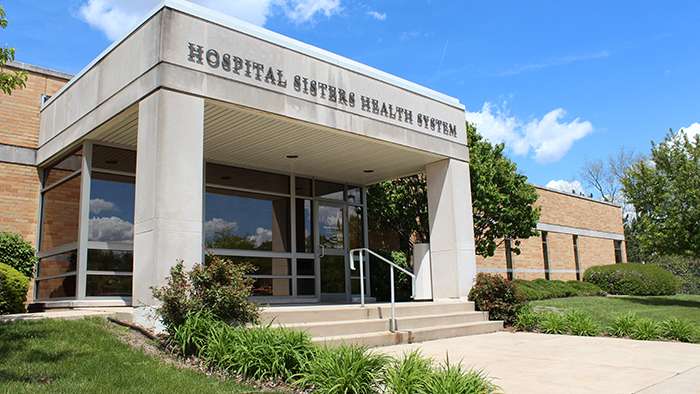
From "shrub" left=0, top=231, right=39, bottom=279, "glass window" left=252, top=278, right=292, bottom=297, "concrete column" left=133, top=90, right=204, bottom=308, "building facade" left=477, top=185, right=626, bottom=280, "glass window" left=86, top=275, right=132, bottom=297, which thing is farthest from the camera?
"building facade" left=477, top=185, right=626, bottom=280

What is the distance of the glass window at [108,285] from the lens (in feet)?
31.3

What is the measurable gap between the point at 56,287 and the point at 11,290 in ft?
3.43

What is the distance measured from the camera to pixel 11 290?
9203 mm

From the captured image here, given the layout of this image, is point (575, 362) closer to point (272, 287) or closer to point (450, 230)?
point (450, 230)

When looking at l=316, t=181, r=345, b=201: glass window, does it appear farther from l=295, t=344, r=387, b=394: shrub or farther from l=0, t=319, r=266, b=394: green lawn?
l=295, t=344, r=387, b=394: shrub

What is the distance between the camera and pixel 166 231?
23.3 feet

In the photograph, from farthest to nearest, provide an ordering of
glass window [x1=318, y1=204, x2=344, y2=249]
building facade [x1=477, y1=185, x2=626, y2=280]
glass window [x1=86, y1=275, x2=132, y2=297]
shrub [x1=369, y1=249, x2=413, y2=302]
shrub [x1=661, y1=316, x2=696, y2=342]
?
building facade [x1=477, y1=185, x2=626, y2=280] → shrub [x1=369, y1=249, x2=413, y2=302] → glass window [x1=318, y1=204, x2=344, y2=249] → glass window [x1=86, y1=275, x2=132, y2=297] → shrub [x1=661, y1=316, x2=696, y2=342]

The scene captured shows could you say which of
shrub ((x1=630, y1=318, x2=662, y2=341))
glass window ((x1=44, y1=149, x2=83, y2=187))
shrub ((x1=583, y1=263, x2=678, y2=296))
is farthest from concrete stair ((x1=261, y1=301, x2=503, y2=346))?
shrub ((x1=583, y1=263, x2=678, y2=296))

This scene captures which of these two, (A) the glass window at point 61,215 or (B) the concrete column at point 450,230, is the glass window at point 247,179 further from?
(B) the concrete column at point 450,230

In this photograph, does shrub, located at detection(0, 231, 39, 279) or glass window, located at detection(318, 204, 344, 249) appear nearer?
shrub, located at detection(0, 231, 39, 279)

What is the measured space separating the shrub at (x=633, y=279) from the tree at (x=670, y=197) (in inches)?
255

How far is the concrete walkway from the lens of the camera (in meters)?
5.13

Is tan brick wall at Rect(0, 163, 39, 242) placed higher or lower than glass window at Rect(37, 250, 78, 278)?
higher

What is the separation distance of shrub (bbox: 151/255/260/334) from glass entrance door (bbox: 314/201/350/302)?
6.27 m
